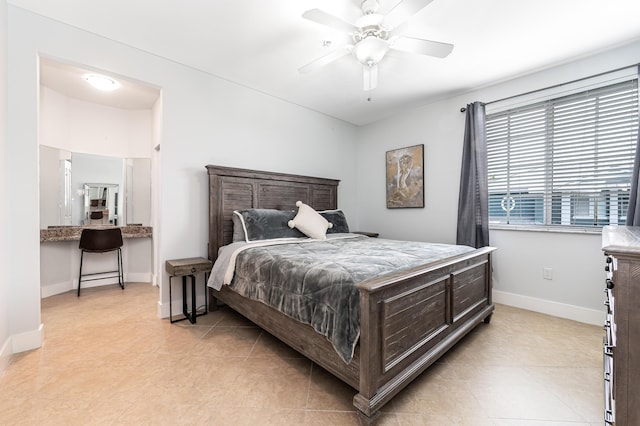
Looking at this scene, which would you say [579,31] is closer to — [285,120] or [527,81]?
[527,81]

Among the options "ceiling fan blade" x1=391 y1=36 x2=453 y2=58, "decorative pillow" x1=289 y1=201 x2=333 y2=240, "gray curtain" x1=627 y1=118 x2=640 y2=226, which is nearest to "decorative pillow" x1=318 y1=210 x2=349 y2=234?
"decorative pillow" x1=289 y1=201 x2=333 y2=240

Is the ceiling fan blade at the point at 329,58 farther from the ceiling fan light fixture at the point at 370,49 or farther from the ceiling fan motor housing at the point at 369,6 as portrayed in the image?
the ceiling fan motor housing at the point at 369,6

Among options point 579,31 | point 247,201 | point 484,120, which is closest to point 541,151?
point 484,120

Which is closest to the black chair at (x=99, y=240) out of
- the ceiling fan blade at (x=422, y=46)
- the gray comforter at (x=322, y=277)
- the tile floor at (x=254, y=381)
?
the tile floor at (x=254, y=381)

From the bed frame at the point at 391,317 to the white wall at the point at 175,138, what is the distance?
1.03ft

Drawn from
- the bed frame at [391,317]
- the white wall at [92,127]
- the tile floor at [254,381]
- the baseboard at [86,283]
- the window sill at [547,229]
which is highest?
the white wall at [92,127]

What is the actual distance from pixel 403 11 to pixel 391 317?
6.26 ft

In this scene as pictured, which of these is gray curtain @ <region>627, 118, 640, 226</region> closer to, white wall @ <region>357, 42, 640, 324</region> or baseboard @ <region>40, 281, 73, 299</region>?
white wall @ <region>357, 42, 640, 324</region>

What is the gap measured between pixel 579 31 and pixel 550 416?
9.67 feet

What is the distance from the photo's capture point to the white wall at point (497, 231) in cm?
268

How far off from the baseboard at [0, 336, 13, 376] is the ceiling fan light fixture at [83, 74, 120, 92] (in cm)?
263

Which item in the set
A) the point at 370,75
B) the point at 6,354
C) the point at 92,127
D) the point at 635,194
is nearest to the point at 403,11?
the point at 370,75

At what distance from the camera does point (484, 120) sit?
3336 millimetres

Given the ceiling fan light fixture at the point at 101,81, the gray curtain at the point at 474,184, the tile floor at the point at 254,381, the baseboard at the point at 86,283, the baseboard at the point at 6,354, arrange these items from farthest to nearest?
the baseboard at the point at 86,283, the gray curtain at the point at 474,184, the ceiling fan light fixture at the point at 101,81, the baseboard at the point at 6,354, the tile floor at the point at 254,381
